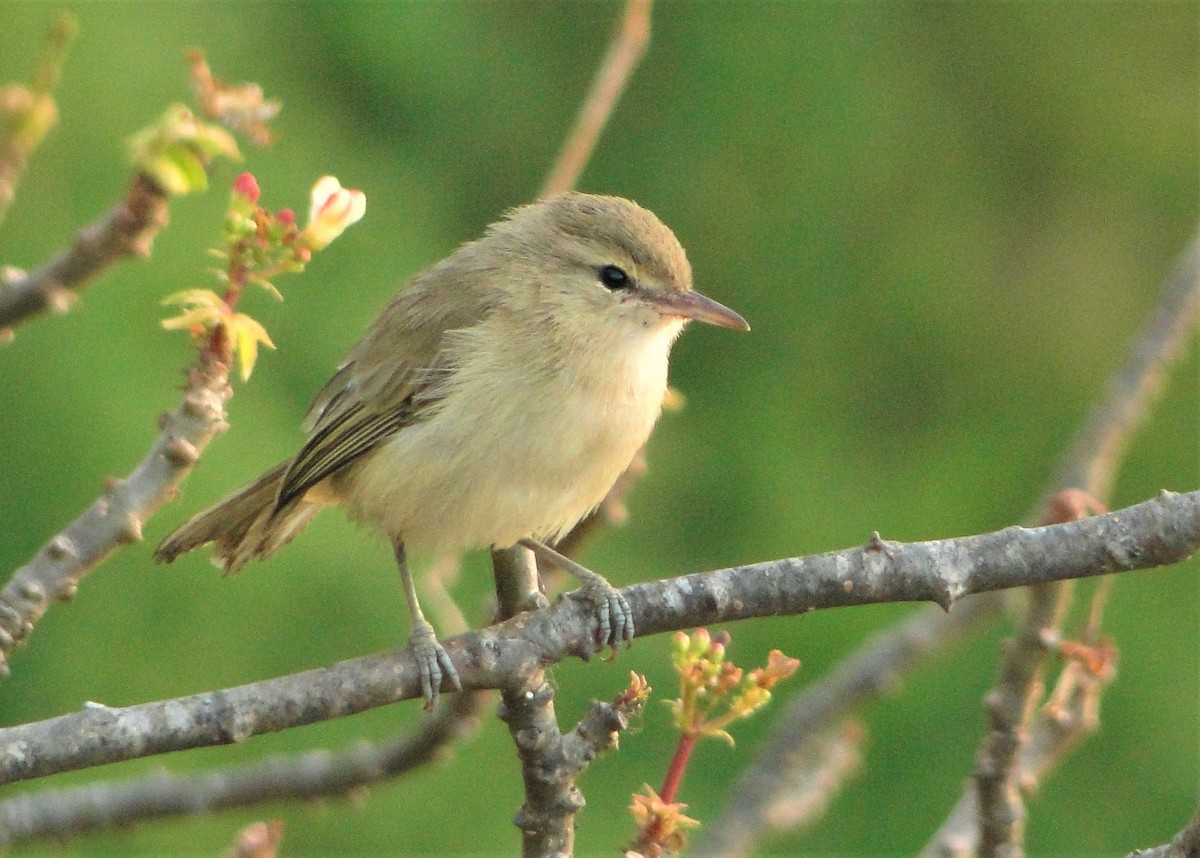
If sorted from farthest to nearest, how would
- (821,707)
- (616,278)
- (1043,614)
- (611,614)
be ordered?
(616,278)
(821,707)
(1043,614)
(611,614)

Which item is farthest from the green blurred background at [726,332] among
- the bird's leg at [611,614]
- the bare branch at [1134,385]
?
the bird's leg at [611,614]

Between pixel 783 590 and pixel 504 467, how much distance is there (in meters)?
0.88

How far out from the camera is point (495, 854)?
3996 mm

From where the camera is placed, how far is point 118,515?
6.34 ft

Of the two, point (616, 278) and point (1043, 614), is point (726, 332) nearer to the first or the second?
point (616, 278)

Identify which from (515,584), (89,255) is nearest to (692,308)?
(515,584)

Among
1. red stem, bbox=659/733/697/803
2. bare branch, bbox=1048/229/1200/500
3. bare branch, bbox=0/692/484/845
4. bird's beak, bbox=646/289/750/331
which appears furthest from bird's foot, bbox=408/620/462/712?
bare branch, bbox=1048/229/1200/500

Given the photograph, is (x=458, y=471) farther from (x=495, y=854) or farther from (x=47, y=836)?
(x=495, y=854)

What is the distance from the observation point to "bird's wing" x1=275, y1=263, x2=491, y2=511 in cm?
292

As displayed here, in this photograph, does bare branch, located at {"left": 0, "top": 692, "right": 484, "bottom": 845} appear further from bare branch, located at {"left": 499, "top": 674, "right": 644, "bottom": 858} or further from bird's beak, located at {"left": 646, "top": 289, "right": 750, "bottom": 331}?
bird's beak, located at {"left": 646, "top": 289, "right": 750, "bottom": 331}

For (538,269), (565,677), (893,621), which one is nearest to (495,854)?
(565,677)

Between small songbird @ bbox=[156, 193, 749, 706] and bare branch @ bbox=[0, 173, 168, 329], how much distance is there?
1164 millimetres

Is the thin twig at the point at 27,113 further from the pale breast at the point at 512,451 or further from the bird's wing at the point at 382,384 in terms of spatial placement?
the bird's wing at the point at 382,384

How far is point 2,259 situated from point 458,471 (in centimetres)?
182
